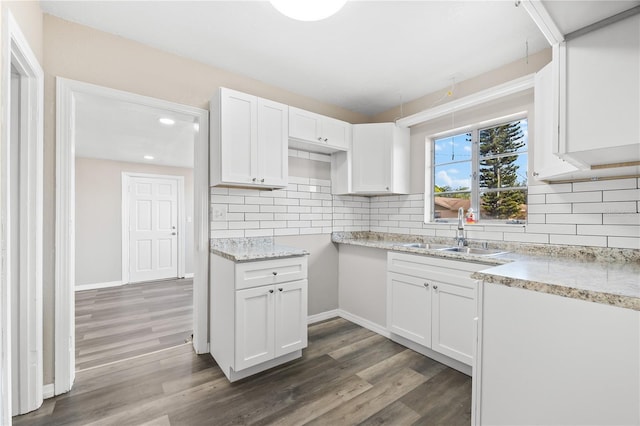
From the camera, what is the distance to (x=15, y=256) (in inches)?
65.6

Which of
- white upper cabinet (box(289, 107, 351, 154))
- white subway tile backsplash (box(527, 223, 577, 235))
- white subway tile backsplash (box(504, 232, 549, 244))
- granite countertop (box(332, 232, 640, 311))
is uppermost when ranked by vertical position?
white upper cabinet (box(289, 107, 351, 154))

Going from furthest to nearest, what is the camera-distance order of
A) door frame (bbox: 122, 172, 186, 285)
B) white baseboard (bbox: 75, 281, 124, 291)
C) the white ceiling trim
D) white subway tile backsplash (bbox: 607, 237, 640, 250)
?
door frame (bbox: 122, 172, 186, 285), white baseboard (bbox: 75, 281, 124, 291), the white ceiling trim, white subway tile backsplash (bbox: 607, 237, 640, 250)

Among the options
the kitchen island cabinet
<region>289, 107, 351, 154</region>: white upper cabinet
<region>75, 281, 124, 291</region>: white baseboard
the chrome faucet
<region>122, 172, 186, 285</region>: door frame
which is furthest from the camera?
<region>122, 172, 186, 285</region>: door frame

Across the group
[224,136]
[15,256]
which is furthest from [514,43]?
[15,256]

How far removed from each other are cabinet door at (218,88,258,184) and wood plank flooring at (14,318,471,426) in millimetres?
1499

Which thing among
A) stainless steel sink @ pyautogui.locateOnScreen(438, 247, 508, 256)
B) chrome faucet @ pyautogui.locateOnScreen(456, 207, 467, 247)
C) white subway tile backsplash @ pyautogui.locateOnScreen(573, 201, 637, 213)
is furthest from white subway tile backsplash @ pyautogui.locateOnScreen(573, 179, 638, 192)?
chrome faucet @ pyautogui.locateOnScreen(456, 207, 467, 247)

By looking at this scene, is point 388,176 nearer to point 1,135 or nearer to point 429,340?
point 429,340

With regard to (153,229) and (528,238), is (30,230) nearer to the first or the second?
(528,238)

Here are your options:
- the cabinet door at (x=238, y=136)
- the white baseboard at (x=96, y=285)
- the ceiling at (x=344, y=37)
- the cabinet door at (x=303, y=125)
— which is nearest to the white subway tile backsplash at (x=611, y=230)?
the ceiling at (x=344, y=37)

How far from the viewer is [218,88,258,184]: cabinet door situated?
7.45 ft

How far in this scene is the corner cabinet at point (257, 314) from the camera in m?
2.00

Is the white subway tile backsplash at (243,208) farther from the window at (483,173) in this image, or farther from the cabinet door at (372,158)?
the window at (483,173)

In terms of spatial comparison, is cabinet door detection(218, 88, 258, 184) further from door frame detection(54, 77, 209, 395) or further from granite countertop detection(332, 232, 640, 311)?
granite countertop detection(332, 232, 640, 311)

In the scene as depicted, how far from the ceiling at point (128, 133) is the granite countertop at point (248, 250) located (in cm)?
102
